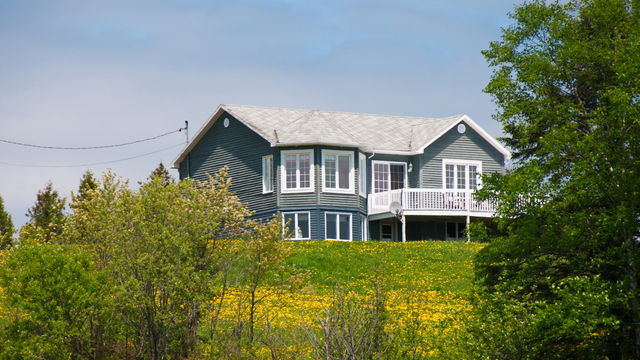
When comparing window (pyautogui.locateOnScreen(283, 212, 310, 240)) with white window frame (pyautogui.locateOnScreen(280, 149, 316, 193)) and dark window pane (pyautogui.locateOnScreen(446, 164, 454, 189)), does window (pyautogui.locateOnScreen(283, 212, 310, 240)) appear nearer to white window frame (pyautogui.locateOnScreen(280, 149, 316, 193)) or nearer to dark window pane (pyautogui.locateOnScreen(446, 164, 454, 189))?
white window frame (pyautogui.locateOnScreen(280, 149, 316, 193))

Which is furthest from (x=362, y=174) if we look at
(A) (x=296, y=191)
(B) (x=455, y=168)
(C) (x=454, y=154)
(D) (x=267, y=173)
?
(C) (x=454, y=154)

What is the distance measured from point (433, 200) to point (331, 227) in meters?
4.69

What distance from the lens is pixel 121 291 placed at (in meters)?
22.4

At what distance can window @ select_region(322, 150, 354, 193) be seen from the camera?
45000 millimetres

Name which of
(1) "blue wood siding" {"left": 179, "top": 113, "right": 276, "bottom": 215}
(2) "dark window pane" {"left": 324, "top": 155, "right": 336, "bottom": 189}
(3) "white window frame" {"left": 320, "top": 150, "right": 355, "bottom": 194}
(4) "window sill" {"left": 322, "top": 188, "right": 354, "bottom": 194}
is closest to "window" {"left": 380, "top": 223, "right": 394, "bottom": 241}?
(4) "window sill" {"left": 322, "top": 188, "right": 354, "bottom": 194}

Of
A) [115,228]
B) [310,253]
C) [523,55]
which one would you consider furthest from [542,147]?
[310,253]

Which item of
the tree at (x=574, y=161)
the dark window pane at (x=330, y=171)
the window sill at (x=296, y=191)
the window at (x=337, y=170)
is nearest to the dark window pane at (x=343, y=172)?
the window at (x=337, y=170)

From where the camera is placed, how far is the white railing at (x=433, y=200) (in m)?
44.8

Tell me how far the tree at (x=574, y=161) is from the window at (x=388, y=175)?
21091 mm

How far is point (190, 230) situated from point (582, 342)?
357 inches

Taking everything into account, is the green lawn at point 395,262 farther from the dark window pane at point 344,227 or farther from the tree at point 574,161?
the tree at point 574,161

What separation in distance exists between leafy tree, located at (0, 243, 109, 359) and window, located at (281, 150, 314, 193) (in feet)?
71.2

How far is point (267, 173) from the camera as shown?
1796 inches

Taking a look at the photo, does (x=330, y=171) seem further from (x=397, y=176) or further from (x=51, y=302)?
(x=51, y=302)
